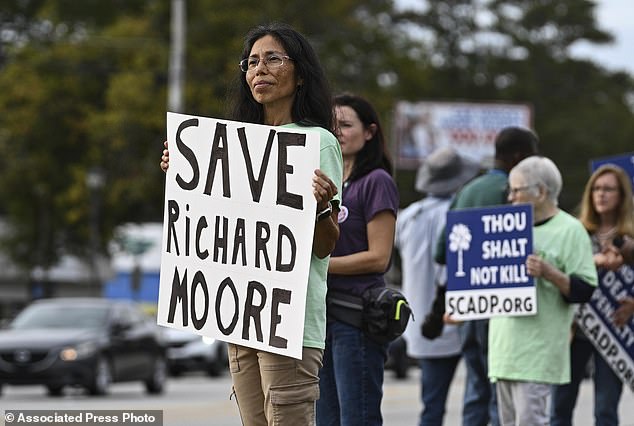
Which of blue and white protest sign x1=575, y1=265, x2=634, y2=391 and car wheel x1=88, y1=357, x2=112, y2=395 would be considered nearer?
blue and white protest sign x1=575, y1=265, x2=634, y2=391

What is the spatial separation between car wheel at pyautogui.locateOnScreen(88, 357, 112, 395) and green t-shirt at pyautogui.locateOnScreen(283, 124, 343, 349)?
49.6 ft

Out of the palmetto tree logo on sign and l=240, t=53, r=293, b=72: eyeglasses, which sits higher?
l=240, t=53, r=293, b=72: eyeglasses

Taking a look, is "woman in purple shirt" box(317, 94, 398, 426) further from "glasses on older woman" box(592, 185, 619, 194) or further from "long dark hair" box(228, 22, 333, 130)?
"glasses on older woman" box(592, 185, 619, 194)

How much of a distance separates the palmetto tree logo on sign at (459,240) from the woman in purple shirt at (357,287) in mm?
1597

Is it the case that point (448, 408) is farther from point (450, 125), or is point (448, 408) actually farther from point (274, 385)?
point (450, 125)

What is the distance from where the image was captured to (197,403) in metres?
18.8

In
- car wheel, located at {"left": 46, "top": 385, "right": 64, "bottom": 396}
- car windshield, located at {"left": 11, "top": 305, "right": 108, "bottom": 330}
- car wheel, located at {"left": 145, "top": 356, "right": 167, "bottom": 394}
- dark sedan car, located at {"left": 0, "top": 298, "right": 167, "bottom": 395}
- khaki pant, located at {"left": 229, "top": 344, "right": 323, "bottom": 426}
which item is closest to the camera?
khaki pant, located at {"left": 229, "top": 344, "right": 323, "bottom": 426}

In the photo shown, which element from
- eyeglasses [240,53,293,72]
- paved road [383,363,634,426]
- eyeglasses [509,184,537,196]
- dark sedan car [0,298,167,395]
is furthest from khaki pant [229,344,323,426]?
dark sedan car [0,298,167,395]

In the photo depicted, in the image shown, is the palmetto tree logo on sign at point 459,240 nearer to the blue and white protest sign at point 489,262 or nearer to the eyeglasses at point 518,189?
the blue and white protest sign at point 489,262

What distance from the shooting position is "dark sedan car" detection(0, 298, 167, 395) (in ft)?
67.1

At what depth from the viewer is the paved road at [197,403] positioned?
588 inches

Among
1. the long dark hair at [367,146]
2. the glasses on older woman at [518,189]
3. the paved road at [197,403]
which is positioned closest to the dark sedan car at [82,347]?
the paved road at [197,403]

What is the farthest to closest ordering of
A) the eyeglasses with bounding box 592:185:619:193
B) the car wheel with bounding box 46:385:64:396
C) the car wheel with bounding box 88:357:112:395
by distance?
1. the car wheel with bounding box 46:385:64:396
2. the car wheel with bounding box 88:357:112:395
3. the eyeglasses with bounding box 592:185:619:193

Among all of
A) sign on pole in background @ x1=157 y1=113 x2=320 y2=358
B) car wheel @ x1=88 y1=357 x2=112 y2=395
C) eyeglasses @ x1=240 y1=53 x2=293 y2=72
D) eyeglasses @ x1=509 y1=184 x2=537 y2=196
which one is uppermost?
eyeglasses @ x1=240 y1=53 x2=293 y2=72
